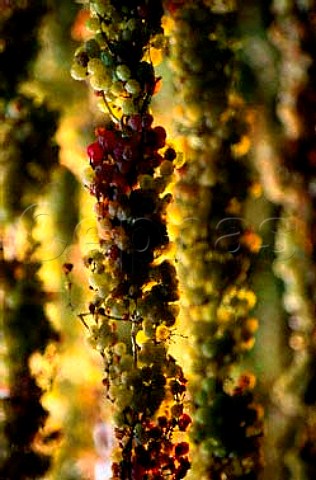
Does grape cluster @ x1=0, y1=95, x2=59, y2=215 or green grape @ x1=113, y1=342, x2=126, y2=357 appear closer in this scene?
green grape @ x1=113, y1=342, x2=126, y2=357

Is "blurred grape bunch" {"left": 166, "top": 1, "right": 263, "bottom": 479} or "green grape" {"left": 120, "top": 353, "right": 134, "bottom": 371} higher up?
"blurred grape bunch" {"left": 166, "top": 1, "right": 263, "bottom": 479}

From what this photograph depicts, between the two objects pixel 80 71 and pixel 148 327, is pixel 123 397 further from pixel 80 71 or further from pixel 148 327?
pixel 80 71

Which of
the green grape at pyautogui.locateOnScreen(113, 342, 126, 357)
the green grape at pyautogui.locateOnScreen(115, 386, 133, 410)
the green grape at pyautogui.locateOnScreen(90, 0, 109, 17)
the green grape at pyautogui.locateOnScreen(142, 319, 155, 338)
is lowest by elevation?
the green grape at pyautogui.locateOnScreen(115, 386, 133, 410)

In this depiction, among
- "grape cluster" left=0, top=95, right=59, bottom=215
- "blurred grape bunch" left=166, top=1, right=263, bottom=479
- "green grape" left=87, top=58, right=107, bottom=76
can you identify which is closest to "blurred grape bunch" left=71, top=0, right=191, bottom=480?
"green grape" left=87, top=58, right=107, bottom=76

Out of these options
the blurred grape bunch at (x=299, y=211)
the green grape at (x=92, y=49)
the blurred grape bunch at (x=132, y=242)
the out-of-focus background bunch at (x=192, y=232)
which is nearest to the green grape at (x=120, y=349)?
the blurred grape bunch at (x=132, y=242)

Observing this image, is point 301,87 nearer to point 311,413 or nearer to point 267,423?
point 311,413

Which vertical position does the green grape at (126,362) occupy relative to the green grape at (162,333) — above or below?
below

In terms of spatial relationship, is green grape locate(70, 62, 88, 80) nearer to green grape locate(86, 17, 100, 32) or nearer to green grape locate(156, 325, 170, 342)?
green grape locate(86, 17, 100, 32)

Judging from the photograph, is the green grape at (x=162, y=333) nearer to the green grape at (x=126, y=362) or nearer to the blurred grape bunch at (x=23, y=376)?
the green grape at (x=126, y=362)
